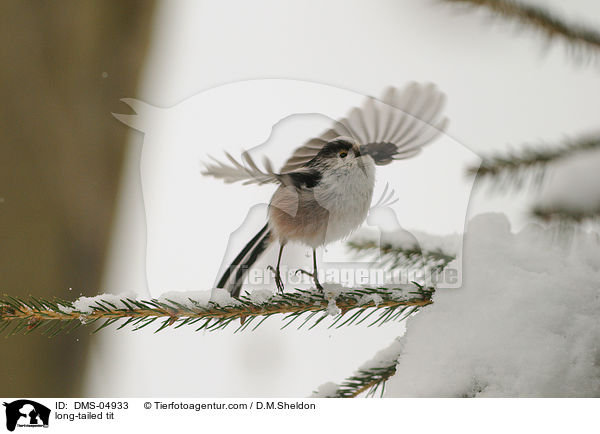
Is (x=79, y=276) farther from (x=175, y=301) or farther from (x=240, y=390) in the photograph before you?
(x=175, y=301)

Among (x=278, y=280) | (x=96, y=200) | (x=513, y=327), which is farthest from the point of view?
(x=96, y=200)

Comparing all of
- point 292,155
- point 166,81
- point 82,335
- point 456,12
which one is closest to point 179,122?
point 292,155

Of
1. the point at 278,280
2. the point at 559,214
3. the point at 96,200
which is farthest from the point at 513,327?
the point at 96,200

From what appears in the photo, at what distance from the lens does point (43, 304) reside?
1.34 ft

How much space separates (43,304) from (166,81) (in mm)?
790

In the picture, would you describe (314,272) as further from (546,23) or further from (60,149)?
(60,149)

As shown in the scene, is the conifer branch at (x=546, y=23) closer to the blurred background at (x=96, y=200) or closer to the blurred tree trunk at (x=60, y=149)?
the blurred background at (x=96, y=200)

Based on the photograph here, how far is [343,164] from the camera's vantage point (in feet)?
1.40
